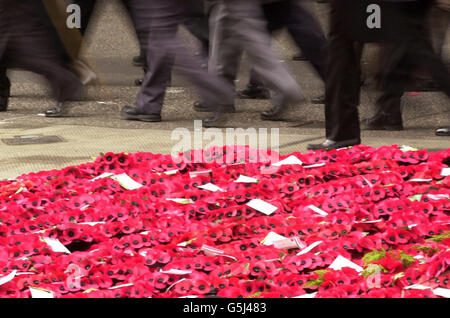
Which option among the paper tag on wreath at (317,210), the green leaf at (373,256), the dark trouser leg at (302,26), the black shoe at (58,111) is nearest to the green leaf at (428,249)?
the green leaf at (373,256)

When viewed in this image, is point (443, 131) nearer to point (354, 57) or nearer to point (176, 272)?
point (354, 57)

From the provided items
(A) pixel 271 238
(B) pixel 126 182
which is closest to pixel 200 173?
(B) pixel 126 182

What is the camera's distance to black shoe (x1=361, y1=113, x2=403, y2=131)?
6.16m

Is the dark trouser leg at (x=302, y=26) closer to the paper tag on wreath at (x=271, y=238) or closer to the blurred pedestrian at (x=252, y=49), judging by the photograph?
the blurred pedestrian at (x=252, y=49)

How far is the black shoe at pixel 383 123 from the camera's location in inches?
243

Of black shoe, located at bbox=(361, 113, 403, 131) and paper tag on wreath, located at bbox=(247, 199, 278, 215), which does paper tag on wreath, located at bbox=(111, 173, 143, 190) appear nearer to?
paper tag on wreath, located at bbox=(247, 199, 278, 215)

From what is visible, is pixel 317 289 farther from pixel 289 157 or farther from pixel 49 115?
pixel 49 115

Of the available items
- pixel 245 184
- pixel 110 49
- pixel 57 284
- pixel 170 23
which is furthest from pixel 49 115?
pixel 110 49

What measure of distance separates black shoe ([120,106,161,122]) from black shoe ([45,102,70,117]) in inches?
21.2

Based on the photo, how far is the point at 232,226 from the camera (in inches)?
140

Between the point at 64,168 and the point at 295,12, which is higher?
the point at 295,12

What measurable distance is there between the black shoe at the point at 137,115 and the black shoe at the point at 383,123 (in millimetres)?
1488

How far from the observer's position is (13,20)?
4961 mm
